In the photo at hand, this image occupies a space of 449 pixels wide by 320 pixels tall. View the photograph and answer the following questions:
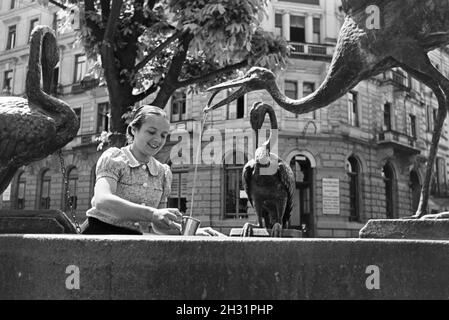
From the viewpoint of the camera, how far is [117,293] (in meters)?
1.93

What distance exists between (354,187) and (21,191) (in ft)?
59.2

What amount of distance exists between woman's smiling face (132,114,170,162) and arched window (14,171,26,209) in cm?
2665

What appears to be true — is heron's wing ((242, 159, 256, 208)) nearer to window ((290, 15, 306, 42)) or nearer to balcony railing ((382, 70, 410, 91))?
window ((290, 15, 306, 42))

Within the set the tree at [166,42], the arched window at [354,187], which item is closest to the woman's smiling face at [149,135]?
the tree at [166,42]

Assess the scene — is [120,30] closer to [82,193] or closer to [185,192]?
[185,192]

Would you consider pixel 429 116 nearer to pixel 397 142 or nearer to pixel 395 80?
pixel 395 80

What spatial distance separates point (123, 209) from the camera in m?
2.55

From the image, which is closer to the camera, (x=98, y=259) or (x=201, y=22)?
(x=98, y=259)

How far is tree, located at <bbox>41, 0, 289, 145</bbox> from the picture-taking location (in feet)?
26.3

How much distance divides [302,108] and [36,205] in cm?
2609

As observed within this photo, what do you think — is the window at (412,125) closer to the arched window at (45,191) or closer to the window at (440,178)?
the window at (440,178)

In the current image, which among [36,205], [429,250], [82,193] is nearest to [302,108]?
[429,250]

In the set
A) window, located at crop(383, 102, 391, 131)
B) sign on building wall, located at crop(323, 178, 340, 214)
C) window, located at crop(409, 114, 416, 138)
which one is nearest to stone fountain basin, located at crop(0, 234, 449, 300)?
sign on building wall, located at crop(323, 178, 340, 214)

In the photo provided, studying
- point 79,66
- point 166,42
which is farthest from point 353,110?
point 166,42
